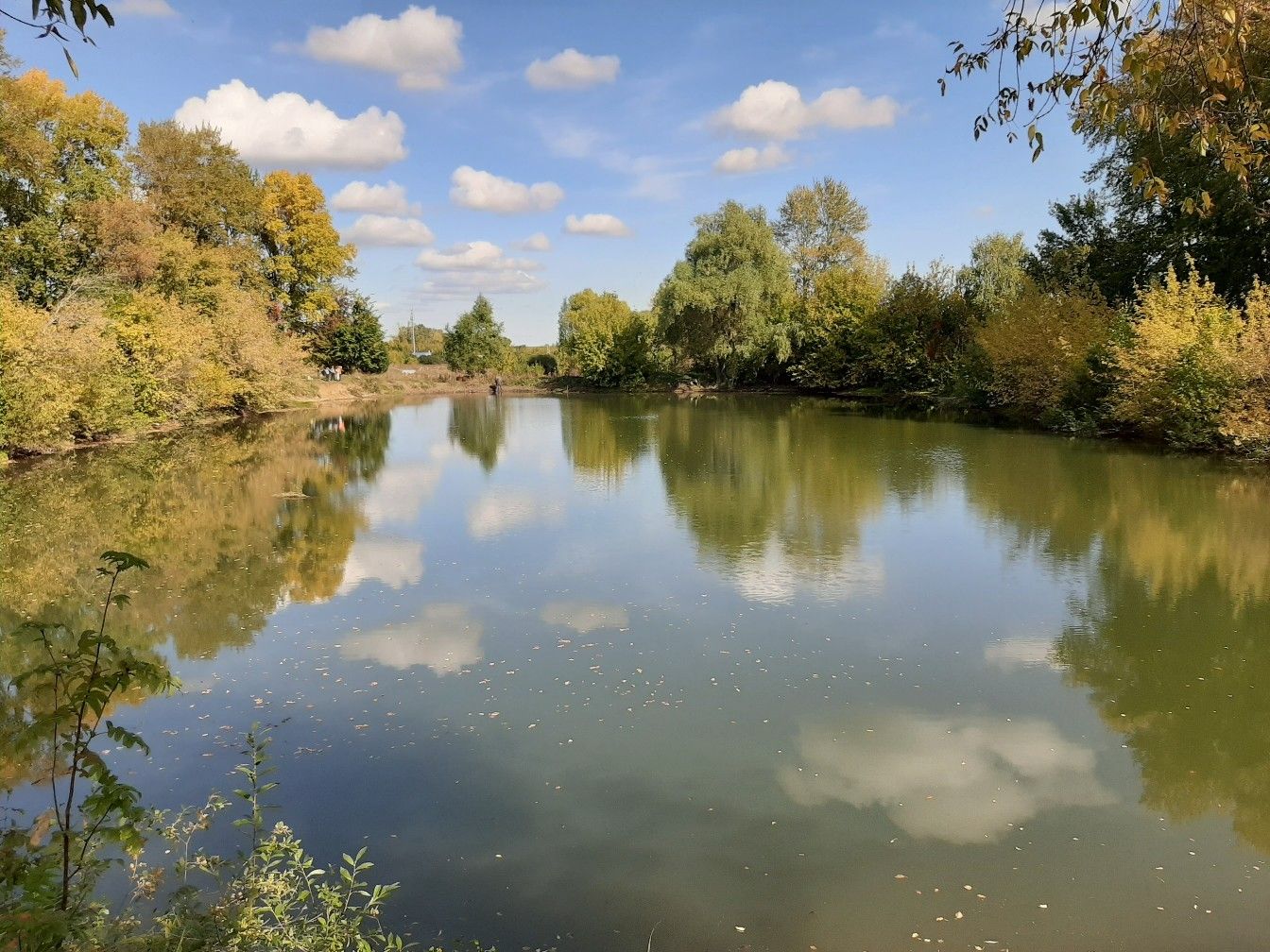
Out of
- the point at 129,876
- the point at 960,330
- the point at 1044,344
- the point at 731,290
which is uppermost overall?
the point at 731,290

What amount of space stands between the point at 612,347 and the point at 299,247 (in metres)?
21.4

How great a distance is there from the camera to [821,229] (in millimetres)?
53781

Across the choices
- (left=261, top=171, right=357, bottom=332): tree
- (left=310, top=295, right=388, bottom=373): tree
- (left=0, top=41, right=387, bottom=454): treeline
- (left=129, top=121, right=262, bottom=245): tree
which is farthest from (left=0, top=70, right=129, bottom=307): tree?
(left=310, top=295, right=388, bottom=373): tree

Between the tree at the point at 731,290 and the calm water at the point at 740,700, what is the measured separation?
3072 cm

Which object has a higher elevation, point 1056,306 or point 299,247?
point 299,247

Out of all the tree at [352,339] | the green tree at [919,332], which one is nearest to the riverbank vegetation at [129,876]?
the green tree at [919,332]

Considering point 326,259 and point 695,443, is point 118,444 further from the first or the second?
point 326,259

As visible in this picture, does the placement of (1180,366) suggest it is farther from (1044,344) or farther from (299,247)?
(299,247)

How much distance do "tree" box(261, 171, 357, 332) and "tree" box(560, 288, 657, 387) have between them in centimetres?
1832

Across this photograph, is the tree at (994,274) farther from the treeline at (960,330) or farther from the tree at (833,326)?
the tree at (833,326)

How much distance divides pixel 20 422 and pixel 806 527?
56.2 feet

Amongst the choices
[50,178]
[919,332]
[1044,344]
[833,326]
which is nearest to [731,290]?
[833,326]

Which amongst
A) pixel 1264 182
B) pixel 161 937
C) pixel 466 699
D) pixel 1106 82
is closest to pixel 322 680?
pixel 466 699

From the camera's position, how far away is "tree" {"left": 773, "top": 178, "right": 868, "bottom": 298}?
5284 centimetres
